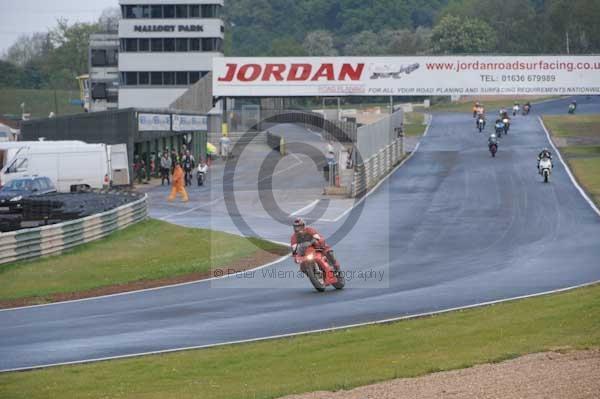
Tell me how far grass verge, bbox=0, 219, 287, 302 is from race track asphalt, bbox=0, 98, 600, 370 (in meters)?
1.65

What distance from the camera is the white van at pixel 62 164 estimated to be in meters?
43.6

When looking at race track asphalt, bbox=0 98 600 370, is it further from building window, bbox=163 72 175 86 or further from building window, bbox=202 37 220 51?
building window, bbox=163 72 175 86

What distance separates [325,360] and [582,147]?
175 ft

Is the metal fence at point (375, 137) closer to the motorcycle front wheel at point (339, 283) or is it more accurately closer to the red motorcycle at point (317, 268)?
the motorcycle front wheel at point (339, 283)

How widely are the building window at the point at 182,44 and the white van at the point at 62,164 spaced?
51374 millimetres

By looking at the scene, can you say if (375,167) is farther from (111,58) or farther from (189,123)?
(111,58)

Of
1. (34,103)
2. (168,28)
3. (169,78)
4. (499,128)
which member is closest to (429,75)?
(499,128)

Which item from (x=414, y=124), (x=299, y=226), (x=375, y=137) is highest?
(x=414, y=124)

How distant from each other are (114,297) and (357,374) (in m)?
9.93

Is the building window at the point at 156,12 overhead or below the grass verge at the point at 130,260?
overhead

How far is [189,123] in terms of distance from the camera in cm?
6159

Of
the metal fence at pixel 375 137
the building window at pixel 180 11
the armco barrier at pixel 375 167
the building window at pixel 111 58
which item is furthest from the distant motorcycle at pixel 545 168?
the building window at pixel 111 58

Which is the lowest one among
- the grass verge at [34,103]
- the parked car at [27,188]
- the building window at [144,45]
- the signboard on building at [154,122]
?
the parked car at [27,188]

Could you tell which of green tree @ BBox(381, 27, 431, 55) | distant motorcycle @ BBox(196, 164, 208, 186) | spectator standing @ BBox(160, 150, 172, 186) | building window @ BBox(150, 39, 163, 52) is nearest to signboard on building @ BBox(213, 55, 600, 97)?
spectator standing @ BBox(160, 150, 172, 186)
